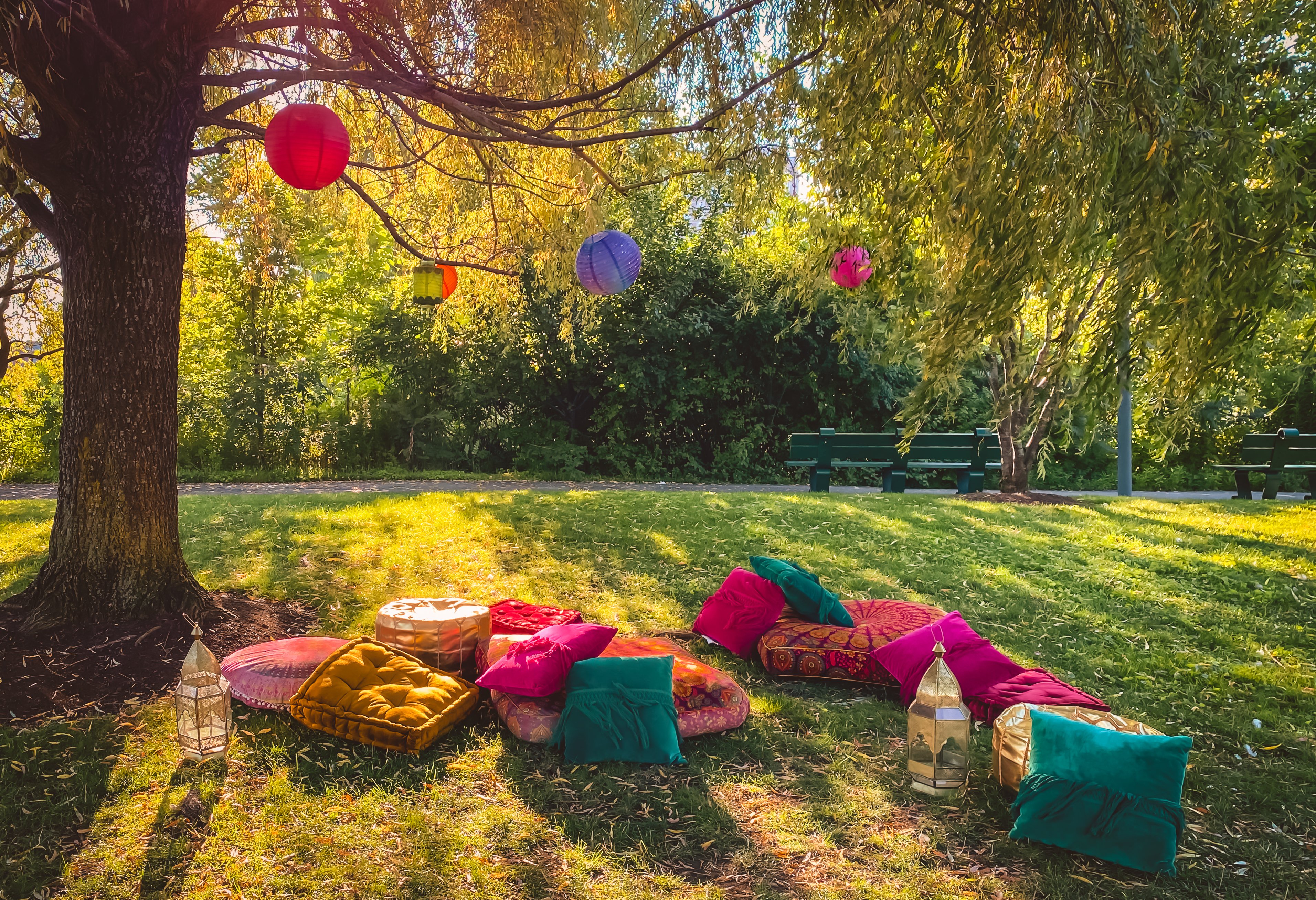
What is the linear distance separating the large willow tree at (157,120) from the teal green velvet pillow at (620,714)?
2667mm

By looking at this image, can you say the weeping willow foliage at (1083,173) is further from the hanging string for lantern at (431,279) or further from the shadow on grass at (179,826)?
the hanging string for lantern at (431,279)

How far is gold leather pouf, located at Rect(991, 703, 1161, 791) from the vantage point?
323 cm

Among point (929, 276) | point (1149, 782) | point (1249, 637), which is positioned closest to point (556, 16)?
point (929, 276)

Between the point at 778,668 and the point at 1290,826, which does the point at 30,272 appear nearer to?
the point at 778,668

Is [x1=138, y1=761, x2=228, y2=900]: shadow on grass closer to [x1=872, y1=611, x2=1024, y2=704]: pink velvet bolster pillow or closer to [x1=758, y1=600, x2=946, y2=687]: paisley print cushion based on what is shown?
[x1=758, y1=600, x2=946, y2=687]: paisley print cushion

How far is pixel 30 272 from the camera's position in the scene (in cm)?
830

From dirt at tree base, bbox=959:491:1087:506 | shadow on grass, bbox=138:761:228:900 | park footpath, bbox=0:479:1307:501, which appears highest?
dirt at tree base, bbox=959:491:1087:506

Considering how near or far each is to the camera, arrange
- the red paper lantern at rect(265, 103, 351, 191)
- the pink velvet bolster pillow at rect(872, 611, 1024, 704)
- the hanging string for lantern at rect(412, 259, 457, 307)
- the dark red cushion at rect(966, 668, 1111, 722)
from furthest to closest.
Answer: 1. the hanging string for lantern at rect(412, 259, 457, 307)
2. the red paper lantern at rect(265, 103, 351, 191)
3. the pink velvet bolster pillow at rect(872, 611, 1024, 704)
4. the dark red cushion at rect(966, 668, 1111, 722)

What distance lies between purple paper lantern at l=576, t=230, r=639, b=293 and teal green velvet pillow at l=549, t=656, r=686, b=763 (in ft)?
13.5

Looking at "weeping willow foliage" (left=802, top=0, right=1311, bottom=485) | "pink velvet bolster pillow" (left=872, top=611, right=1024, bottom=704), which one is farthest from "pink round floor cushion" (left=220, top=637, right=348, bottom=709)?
"weeping willow foliage" (left=802, top=0, right=1311, bottom=485)

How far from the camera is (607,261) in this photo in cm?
695

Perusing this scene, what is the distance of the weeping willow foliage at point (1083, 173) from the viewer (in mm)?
3424

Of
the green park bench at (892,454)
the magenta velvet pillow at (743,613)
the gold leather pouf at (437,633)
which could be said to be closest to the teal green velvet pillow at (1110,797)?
the magenta velvet pillow at (743,613)

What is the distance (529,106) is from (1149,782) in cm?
475
